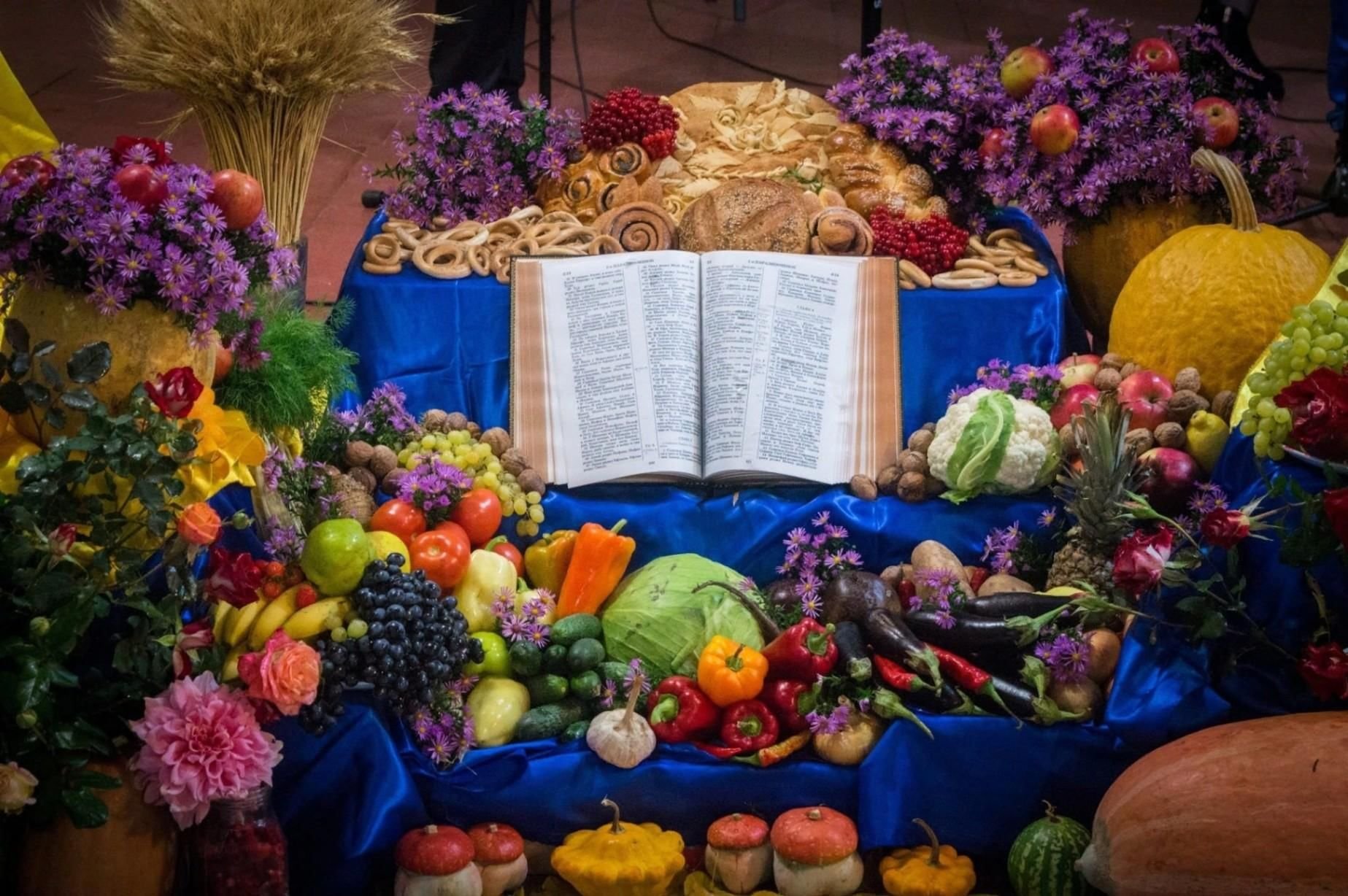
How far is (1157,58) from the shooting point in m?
3.73

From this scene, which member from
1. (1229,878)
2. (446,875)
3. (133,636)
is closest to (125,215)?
(133,636)

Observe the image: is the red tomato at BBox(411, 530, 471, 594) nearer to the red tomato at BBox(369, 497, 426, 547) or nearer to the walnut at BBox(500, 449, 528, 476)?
the red tomato at BBox(369, 497, 426, 547)

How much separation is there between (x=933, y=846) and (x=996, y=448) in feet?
2.76

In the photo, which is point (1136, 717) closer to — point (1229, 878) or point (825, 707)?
point (1229, 878)

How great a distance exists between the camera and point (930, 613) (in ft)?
9.73

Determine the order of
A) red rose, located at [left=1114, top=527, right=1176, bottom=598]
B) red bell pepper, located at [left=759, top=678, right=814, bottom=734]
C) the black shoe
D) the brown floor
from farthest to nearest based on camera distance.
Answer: the brown floor
the black shoe
red bell pepper, located at [left=759, top=678, right=814, bottom=734]
red rose, located at [left=1114, top=527, right=1176, bottom=598]

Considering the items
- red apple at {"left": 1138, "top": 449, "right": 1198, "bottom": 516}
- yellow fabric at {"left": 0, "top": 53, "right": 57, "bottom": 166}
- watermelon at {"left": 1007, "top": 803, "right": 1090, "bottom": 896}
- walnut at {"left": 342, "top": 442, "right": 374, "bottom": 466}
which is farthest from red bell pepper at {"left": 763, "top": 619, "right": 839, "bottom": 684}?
yellow fabric at {"left": 0, "top": 53, "right": 57, "bottom": 166}

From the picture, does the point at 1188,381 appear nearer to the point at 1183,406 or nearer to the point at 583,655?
the point at 1183,406

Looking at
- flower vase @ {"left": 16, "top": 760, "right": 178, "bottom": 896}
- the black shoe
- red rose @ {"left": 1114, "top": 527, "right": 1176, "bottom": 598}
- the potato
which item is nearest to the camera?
flower vase @ {"left": 16, "top": 760, "right": 178, "bottom": 896}

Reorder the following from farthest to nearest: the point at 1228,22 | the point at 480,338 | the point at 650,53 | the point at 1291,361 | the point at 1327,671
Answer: the point at 650,53, the point at 1228,22, the point at 480,338, the point at 1291,361, the point at 1327,671

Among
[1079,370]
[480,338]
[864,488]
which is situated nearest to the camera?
[864,488]

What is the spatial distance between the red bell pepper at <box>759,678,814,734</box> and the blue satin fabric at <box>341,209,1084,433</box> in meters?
0.85

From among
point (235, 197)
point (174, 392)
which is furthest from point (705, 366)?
point (174, 392)

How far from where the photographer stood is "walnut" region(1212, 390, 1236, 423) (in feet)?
10.4
